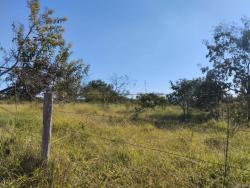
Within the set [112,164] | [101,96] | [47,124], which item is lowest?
[112,164]

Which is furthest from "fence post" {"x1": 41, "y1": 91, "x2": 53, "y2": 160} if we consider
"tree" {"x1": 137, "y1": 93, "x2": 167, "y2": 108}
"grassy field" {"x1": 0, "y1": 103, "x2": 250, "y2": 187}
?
"tree" {"x1": 137, "y1": 93, "x2": 167, "y2": 108}

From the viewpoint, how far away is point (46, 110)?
188 inches

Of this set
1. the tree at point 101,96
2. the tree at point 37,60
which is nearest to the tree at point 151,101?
the tree at point 101,96

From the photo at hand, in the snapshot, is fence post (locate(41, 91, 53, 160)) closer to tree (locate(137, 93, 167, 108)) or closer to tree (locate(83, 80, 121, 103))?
tree (locate(83, 80, 121, 103))

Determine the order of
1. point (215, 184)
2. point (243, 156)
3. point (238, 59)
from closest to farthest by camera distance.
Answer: point (215, 184) → point (243, 156) → point (238, 59)

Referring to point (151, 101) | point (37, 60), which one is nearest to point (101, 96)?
point (37, 60)

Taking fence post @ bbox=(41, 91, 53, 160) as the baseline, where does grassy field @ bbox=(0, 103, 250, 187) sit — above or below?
below

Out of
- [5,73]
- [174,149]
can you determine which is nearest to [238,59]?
[174,149]

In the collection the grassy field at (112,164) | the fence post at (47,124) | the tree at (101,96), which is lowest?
the grassy field at (112,164)

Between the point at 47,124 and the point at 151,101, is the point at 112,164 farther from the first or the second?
the point at 151,101

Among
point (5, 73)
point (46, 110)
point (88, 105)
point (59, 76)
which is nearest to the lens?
point (46, 110)

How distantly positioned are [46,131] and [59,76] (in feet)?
17.4

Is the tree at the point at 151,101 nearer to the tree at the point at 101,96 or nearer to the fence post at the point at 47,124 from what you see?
Answer: the tree at the point at 101,96

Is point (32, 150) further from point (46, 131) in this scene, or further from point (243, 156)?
point (243, 156)
